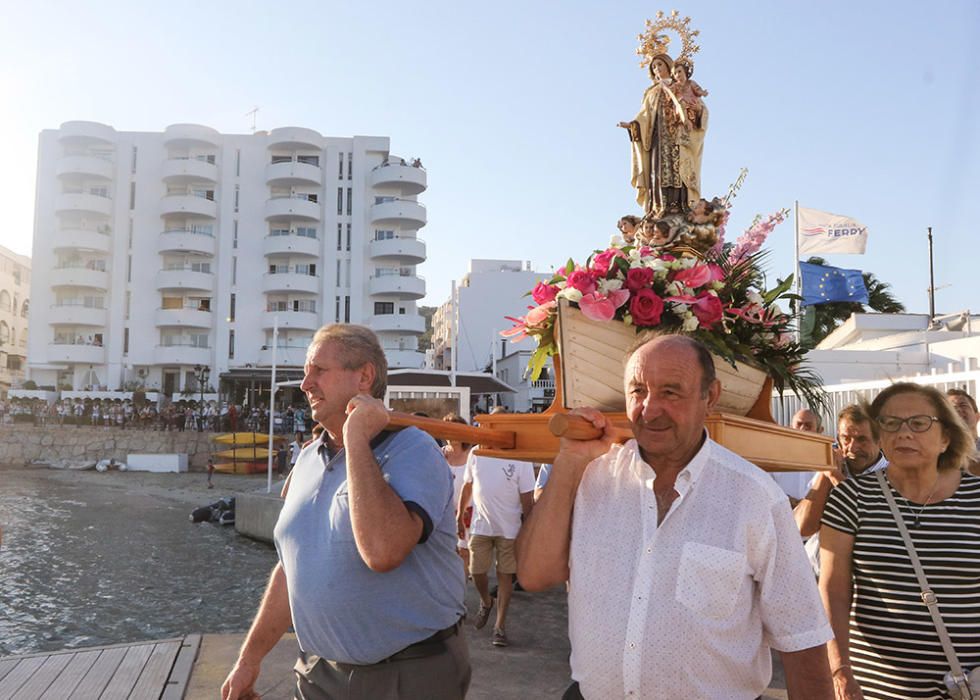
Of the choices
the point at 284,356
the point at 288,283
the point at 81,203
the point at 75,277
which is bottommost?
the point at 284,356

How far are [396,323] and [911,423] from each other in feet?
Answer: 173

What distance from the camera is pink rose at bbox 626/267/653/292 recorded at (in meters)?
2.81

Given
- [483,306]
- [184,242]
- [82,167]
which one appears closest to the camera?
[184,242]

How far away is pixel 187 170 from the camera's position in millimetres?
53750

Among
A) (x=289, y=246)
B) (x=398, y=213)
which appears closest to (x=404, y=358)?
(x=398, y=213)

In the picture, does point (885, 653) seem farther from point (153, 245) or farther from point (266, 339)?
point (153, 245)

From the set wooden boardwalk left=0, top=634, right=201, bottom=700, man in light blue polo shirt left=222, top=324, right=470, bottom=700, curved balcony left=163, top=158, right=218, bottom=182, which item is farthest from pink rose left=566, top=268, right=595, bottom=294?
curved balcony left=163, top=158, right=218, bottom=182

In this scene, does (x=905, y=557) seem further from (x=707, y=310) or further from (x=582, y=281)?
(x=582, y=281)

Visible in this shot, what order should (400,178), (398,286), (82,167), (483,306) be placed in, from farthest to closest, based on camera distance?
(483,306) < (400,178) < (398,286) < (82,167)

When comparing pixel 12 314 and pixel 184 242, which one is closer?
pixel 184 242

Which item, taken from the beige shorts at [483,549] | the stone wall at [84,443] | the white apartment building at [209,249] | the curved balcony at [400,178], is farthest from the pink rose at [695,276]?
the curved balcony at [400,178]

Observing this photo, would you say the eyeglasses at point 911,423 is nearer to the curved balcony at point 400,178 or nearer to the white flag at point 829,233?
the white flag at point 829,233

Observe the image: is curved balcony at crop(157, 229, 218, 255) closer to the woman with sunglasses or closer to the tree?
the tree

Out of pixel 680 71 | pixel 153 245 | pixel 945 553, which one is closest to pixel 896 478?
pixel 945 553
